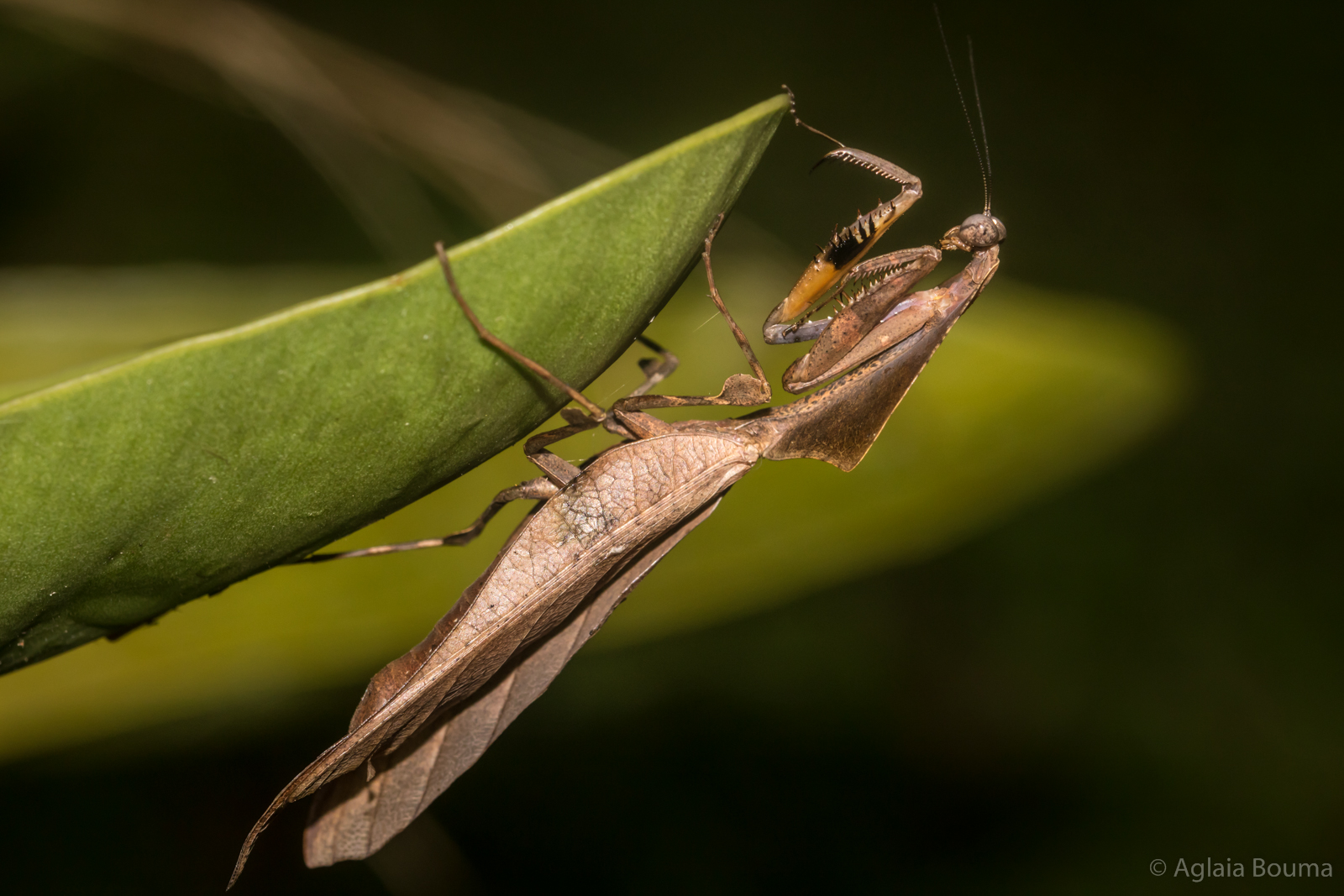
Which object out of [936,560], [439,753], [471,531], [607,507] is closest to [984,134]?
[607,507]

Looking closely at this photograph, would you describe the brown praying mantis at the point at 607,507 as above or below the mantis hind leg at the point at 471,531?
below

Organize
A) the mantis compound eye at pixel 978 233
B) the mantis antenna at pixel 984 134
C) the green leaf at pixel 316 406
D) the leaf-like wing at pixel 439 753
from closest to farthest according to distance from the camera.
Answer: the green leaf at pixel 316 406, the leaf-like wing at pixel 439 753, the mantis antenna at pixel 984 134, the mantis compound eye at pixel 978 233

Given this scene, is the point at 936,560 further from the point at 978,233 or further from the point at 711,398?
the point at 711,398

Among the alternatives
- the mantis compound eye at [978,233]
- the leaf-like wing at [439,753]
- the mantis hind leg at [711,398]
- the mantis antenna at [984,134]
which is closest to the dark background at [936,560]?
the mantis antenna at [984,134]

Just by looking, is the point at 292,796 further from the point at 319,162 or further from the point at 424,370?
the point at 319,162

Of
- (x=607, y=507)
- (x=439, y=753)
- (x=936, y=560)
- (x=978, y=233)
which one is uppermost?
(x=936, y=560)

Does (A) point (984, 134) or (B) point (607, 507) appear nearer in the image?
(B) point (607, 507)

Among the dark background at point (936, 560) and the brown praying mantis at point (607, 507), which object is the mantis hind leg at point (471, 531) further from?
the dark background at point (936, 560)
